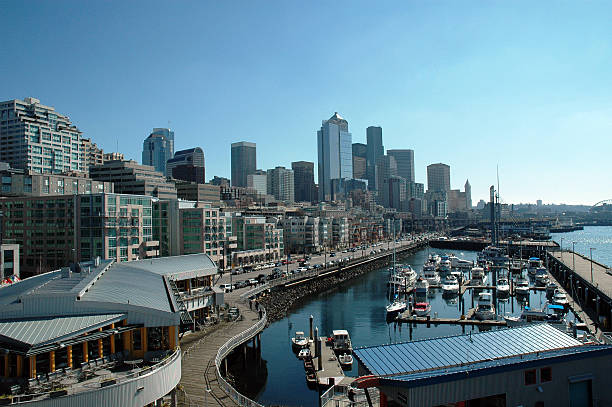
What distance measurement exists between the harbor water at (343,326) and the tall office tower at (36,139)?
361 ft

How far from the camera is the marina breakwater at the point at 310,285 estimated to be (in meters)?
63.2

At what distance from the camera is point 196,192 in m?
152

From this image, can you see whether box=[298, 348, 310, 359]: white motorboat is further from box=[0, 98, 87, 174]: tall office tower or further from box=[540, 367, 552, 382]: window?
box=[0, 98, 87, 174]: tall office tower

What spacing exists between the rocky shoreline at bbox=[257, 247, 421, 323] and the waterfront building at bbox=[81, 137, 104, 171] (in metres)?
108

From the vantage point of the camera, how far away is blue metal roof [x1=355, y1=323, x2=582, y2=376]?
18125mm

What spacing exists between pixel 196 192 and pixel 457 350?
139m

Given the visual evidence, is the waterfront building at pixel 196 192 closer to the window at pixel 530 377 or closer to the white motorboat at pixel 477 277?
the white motorboat at pixel 477 277

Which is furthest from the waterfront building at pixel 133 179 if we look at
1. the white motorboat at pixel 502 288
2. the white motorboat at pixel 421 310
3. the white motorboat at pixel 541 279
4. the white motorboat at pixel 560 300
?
the white motorboat at pixel 560 300

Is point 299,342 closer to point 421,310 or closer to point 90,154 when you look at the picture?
point 421,310

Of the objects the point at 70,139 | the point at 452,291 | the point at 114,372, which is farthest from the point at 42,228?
the point at 70,139

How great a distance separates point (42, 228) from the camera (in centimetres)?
7038

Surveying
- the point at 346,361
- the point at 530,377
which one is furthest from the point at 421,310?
the point at 530,377

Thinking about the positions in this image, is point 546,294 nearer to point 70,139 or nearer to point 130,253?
point 130,253

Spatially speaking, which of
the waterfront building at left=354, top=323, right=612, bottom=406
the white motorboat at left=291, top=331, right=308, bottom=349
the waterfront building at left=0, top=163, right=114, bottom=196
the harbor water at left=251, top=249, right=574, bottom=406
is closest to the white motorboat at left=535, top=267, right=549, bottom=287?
the harbor water at left=251, top=249, right=574, bottom=406
